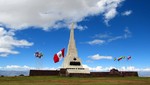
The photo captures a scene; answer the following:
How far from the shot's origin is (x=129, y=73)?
70.9 meters

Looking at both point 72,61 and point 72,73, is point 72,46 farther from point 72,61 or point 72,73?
point 72,73

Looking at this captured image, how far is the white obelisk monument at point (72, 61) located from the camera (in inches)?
2790

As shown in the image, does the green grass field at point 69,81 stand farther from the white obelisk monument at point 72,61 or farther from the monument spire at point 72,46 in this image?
the monument spire at point 72,46

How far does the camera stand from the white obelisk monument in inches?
2790

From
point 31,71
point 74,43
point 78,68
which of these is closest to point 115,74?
point 78,68

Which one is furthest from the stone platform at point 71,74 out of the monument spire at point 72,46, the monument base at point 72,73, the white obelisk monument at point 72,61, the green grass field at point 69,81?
the green grass field at point 69,81

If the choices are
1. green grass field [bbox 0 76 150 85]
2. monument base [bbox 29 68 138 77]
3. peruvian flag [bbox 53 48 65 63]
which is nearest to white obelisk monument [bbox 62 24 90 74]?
monument base [bbox 29 68 138 77]

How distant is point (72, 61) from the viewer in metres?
72.8

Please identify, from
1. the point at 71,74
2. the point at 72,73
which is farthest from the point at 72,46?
the point at 71,74

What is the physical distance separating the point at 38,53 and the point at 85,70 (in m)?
14.3

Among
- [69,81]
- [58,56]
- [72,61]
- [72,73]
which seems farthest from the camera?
[72,61]

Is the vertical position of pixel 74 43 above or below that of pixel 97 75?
above

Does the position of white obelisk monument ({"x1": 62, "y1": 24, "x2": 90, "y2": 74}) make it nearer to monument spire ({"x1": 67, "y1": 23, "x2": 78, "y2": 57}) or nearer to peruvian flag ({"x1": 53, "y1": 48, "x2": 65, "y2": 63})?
monument spire ({"x1": 67, "y1": 23, "x2": 78, "y2": 57})

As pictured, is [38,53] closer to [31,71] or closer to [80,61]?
[31,71]
